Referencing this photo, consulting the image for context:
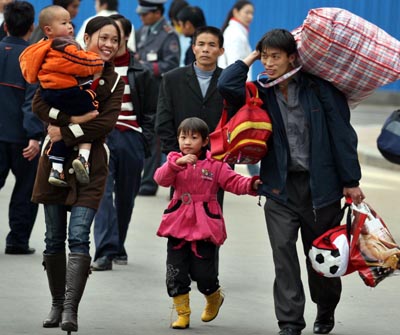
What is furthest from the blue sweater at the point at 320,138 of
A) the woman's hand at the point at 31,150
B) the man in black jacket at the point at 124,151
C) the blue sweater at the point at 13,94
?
the blue sweater at the point at 13,94

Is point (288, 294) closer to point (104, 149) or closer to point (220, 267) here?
point (104, 149)

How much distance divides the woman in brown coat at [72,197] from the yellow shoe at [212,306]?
91 centimetres

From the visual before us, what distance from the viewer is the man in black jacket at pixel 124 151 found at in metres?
10.3

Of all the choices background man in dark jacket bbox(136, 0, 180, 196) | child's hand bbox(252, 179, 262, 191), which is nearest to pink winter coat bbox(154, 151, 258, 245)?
child's hand bbox(252, 179, 262, 191)

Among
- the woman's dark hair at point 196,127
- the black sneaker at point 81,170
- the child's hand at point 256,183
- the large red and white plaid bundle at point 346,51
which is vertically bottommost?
the child's hand at point 256,183

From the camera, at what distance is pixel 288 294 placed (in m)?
7.80

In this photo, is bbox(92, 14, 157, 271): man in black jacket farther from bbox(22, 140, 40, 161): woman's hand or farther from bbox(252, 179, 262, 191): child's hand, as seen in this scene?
bbox(252, 179, 262, 191): child's hand

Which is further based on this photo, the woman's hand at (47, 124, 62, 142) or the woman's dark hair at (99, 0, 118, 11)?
the woman's dark hair at (99, 0, 118, 11)

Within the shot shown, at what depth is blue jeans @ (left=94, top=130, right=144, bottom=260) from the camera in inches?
407

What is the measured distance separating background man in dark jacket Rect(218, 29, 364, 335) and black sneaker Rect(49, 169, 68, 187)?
1.02m

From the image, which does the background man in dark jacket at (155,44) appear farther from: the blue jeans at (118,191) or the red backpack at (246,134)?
the red backpack at (246,134)

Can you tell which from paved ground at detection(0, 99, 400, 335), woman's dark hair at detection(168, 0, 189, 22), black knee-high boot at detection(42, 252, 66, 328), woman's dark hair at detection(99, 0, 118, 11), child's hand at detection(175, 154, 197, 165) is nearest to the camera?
black knee-high boot at detection(42, 252, 66, 328)

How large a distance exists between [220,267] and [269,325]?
7.43 feet

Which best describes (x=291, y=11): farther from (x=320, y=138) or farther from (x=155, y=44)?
(x=320, y=138)
